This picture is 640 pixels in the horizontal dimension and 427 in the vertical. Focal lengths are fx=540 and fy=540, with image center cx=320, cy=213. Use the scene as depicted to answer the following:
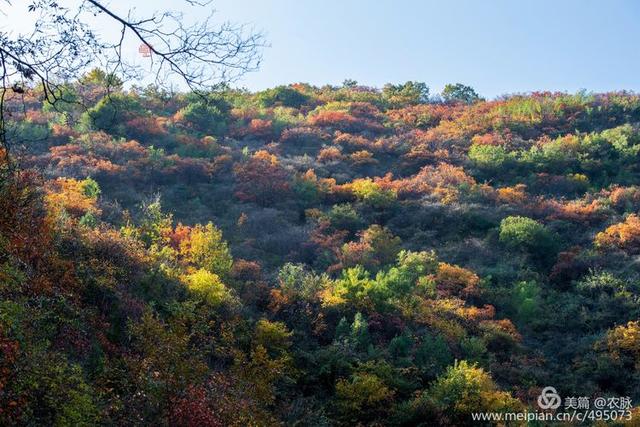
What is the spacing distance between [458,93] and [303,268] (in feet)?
90.4

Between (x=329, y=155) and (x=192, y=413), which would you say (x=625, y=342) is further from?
(x=329, y=155)

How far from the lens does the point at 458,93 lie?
39.9 meters

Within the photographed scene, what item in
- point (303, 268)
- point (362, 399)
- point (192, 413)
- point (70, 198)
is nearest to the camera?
point (192, 413)

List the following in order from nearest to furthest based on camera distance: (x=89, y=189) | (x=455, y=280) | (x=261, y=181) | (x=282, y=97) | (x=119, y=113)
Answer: (x=455, y=280)
(x=89, y=189)
(x=261, y=181)
(x=119, y=113)
(x=282, y=97)

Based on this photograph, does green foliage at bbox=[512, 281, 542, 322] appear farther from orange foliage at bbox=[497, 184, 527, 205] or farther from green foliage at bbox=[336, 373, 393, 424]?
orange foliage at bbox=[497, 184, 527, 205]

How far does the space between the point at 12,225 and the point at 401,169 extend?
18929mm

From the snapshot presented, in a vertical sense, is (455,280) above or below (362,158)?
below

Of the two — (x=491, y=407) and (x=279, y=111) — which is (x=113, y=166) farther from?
(x=491, y=407)

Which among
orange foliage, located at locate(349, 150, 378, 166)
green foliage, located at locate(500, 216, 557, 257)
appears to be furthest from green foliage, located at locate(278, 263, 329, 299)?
orange foliage, located at locate(349, 150, 378, 166)

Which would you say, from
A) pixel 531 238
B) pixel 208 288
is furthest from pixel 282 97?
pixel 208 288

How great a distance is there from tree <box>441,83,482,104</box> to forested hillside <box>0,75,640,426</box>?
371 inches

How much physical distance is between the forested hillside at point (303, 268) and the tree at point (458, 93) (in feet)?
30.9

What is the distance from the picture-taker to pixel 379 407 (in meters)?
10.3

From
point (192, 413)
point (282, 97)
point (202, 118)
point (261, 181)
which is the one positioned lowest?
point (192, 413)
